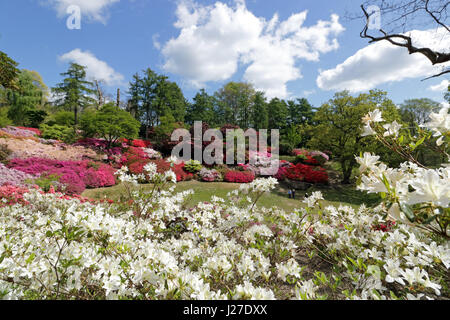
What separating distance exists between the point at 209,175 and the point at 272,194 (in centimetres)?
426

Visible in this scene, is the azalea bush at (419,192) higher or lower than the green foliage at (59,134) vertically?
lower

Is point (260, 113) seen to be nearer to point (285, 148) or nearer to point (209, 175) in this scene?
point (285, 148)

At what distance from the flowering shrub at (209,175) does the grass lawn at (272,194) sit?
517 mm

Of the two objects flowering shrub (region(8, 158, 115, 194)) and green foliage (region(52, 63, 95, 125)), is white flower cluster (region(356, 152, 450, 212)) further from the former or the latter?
green foliage (region(52, 63, 95, 125))

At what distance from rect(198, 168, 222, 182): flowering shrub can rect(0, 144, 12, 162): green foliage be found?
397 inches

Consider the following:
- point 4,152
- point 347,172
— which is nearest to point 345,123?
point 347,172

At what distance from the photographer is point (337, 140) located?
13523mm

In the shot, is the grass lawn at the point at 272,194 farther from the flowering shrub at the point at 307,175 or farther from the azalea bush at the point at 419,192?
the azalea bush at the point at 419,192

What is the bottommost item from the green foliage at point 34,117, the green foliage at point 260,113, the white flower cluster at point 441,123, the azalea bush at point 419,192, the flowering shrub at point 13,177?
the flowering shrub at point 13,177

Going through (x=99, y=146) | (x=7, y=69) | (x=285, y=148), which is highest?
(x=7, y=69)

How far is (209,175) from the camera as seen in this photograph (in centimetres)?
1247

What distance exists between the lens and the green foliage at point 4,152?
9664mm

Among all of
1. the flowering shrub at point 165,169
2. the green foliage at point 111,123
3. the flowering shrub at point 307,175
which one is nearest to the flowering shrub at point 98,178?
the flowering shrub at point 165,169
